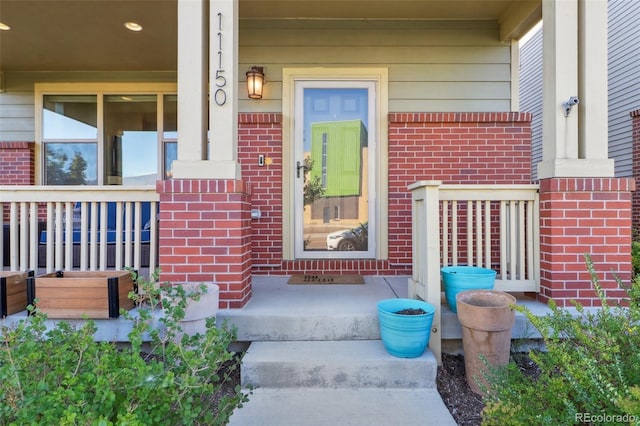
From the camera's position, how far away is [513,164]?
3.92 meters

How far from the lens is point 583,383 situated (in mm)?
1304

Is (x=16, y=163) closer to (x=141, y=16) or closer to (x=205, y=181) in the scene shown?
(x=141, y=16)

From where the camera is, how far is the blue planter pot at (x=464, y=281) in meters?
2.41

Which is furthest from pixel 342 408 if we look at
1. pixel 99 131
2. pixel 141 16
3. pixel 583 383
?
pixel 99 131

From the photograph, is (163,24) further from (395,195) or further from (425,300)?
(425,300)

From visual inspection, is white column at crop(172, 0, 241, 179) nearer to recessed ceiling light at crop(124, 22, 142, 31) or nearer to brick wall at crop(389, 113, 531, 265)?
recessed ceiling light at crop(124, 22, 142, 31)

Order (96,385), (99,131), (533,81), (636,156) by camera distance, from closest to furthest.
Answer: (96,385), (99,131), (636,156), (533,81)

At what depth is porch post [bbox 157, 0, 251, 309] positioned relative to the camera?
2.57 meters

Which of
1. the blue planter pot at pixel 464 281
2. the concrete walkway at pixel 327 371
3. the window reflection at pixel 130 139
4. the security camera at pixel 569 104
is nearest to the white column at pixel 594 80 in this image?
the security camera at pixel 569 104

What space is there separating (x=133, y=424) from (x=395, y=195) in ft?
10.7

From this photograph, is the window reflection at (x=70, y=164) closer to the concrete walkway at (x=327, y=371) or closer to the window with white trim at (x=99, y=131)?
the window with white trim at (x=99, y=131)

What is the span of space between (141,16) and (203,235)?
250 cm

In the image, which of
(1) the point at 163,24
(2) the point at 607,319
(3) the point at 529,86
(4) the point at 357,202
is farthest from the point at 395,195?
(3) the point at 529,86

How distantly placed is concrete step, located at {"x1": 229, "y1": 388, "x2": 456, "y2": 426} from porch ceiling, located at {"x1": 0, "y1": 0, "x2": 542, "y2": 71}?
335cm
